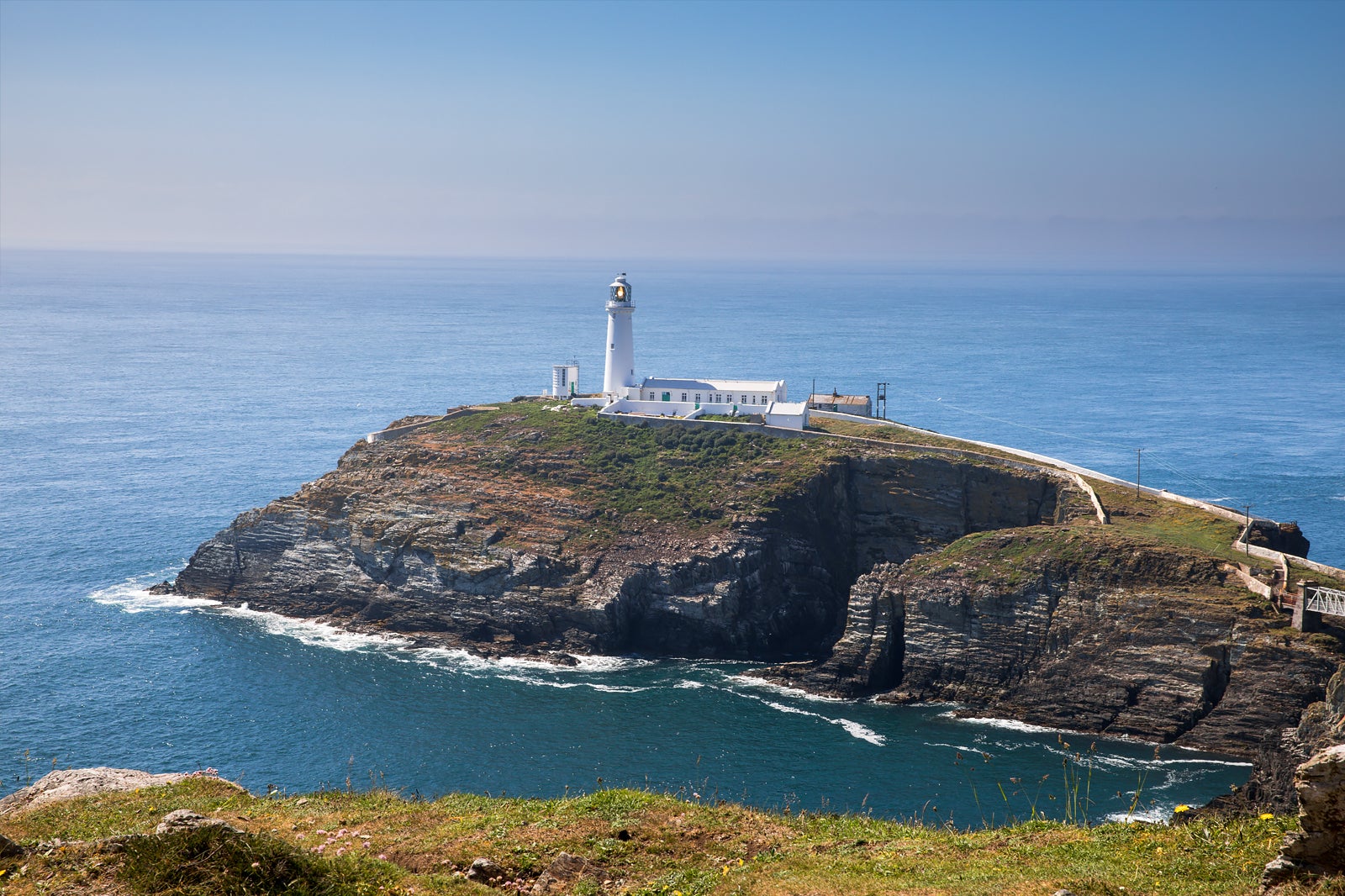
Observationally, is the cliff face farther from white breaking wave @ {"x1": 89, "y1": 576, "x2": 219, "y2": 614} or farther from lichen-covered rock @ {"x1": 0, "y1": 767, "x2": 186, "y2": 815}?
lichen-covered rock @ {"x1": 0, "y1": 767, "x2": 186, "y2": 815}

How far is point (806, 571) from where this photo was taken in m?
56.6

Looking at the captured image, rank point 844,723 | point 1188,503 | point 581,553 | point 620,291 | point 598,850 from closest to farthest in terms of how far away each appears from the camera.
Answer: point 598,850, point 844,723, point 1188,503, point 581,553, point 620,291

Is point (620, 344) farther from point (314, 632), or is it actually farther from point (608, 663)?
point (314, 632)

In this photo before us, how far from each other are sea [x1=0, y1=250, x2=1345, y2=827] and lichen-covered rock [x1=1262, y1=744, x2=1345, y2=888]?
440cm

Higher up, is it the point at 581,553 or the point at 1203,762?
the point at 581,553

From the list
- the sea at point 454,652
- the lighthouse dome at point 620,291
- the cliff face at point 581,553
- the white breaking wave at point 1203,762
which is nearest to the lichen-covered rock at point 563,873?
the sea at point 454,652

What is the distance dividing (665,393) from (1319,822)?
61.0m

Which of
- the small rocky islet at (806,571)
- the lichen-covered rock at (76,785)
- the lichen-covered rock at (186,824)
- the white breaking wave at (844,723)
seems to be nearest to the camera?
the lichen-covered rock at (186,824)

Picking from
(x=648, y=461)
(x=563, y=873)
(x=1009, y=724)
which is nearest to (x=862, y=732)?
(x=1009, y=724)

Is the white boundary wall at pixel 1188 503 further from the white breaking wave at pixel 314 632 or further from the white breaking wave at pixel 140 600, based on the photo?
the white breaking wave at pixel 140 600

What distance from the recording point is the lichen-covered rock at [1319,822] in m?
12.8

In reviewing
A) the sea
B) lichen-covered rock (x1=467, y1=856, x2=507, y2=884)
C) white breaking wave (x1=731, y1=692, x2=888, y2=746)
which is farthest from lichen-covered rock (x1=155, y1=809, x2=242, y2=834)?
white breaking wave (x1=731, y1=692, x2=888, y2=746)

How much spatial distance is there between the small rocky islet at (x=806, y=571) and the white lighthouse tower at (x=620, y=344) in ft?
18.5

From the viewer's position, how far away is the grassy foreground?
46.5ft
